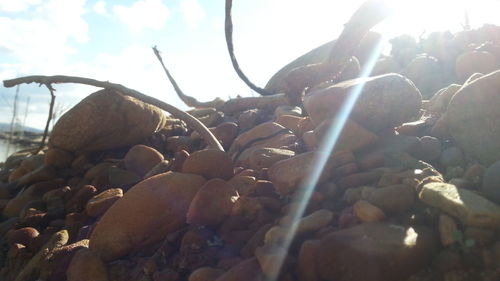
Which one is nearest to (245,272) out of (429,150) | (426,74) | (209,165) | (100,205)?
(209,165)

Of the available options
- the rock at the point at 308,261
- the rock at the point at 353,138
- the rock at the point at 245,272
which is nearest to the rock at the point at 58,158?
the rock at the point at 353,138

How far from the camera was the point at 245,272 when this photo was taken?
224 centimetres

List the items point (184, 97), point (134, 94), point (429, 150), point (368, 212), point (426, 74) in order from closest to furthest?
1. point (368, 212)
2. point (429, 150)
3. point (134, 94)
4. point (426, 74)
5. point (184, 97)

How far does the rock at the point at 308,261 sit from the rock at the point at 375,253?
0.02 metres

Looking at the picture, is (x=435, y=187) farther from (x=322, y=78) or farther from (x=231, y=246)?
(x=322, y=78)

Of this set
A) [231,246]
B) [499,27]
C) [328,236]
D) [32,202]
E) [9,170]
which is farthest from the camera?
[9,170]

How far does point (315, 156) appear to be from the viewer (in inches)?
115

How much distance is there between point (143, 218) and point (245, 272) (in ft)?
3.38

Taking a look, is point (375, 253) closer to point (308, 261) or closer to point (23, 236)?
point (308, 261)

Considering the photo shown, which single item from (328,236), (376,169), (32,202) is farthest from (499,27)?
(32,202)

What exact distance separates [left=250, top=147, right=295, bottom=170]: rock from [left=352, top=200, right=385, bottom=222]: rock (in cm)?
103

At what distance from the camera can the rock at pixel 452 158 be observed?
2803 millimetres

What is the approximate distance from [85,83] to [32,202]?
1.28m

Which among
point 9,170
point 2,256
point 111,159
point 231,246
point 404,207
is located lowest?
point 9,170
